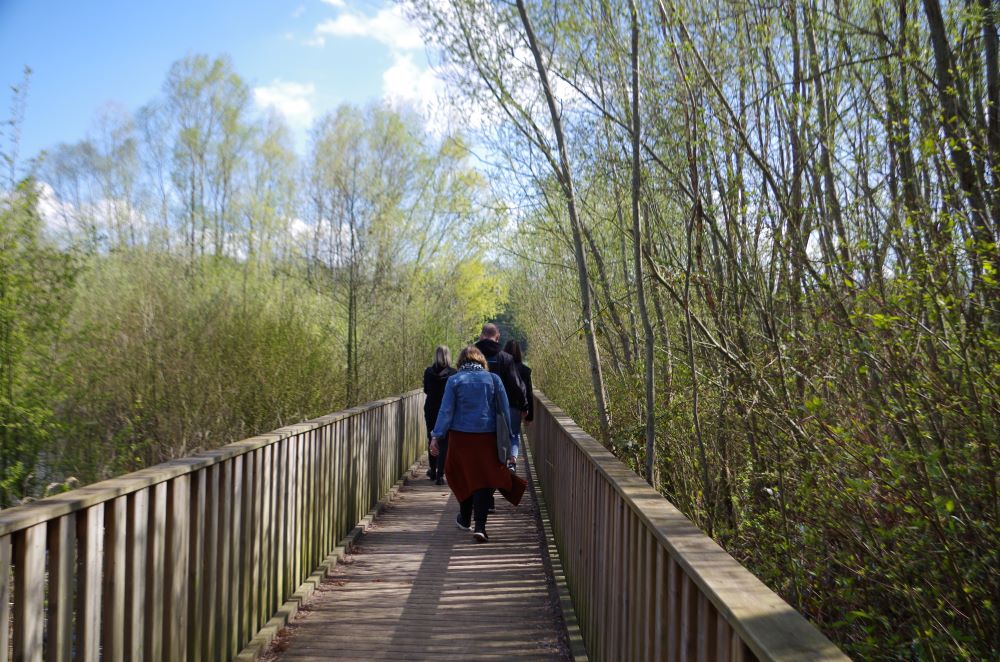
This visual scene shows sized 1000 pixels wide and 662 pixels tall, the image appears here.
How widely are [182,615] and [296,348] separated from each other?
6.57 meters

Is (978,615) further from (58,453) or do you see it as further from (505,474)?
(58,453)

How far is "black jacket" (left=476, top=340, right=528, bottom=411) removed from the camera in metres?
8.03

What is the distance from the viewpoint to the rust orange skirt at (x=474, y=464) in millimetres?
6570

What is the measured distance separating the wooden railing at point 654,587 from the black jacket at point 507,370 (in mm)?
3049

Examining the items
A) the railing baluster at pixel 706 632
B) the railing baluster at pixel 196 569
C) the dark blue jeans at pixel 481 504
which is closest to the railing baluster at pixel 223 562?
the railing baluster at pixel 196 569

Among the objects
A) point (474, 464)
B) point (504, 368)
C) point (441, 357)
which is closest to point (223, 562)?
point (474, 464)

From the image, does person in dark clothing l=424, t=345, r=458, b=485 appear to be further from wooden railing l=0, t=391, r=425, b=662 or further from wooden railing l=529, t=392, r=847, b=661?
wooden railing l=529, t=392, r=847, b=661

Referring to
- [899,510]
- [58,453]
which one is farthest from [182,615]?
[58,453]

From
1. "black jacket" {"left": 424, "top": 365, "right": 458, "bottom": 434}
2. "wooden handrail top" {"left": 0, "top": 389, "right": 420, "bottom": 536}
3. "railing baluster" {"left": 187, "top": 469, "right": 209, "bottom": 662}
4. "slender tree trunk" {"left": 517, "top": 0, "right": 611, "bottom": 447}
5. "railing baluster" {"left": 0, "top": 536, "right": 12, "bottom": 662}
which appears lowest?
"railing baluster" {"left": 187, "top": 469, "right": 209, "bottom": 662}

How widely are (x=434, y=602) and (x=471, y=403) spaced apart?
1.90m

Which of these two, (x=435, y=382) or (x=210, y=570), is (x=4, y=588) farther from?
(x=435, y=382)

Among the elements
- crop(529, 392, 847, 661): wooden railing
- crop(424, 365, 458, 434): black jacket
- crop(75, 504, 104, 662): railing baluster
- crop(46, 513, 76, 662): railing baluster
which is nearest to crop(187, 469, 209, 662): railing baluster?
crop(75, 504, 104, 662): railing baluster

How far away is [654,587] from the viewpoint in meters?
2.44

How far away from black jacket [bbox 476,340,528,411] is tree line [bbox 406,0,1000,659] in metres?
1.22
